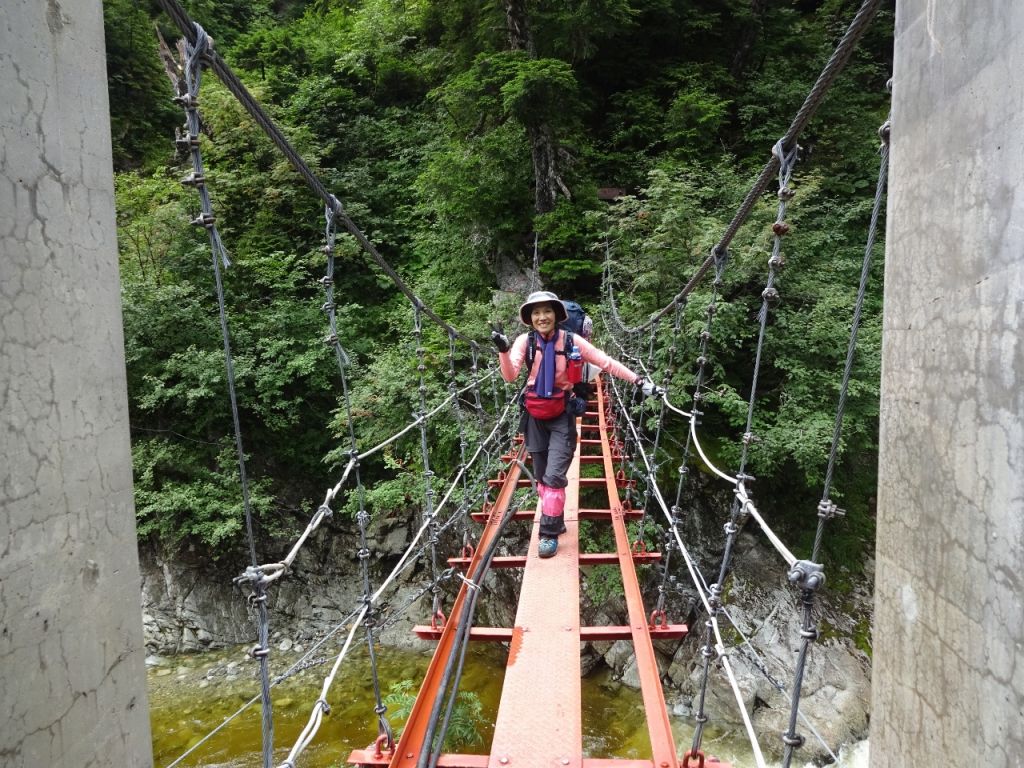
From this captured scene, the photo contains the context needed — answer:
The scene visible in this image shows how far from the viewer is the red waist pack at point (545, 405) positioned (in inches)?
93.8

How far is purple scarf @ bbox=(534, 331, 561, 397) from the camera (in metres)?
2.33

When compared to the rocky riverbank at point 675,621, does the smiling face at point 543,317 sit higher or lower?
higher

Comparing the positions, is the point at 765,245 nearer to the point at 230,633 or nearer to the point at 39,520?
the point at 39,520

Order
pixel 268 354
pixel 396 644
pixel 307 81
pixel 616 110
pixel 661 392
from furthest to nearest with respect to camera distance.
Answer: pixel 307 81, pixel 616 110, pixel 268 354, pixel 396 644, pixel 661 392

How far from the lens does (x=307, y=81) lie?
29.3 feet

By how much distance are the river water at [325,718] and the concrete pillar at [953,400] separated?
3.59 meters

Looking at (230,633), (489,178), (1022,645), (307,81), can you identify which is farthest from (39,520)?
(307,81)

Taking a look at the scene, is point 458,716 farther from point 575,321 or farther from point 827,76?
point 827,76

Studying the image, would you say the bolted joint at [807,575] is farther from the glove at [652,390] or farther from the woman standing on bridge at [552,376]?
the woman standing on bridge at [552,376]

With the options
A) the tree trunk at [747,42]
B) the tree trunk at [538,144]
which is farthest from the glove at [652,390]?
the tree trunk at [747,42]

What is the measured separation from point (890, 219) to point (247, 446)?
21.3 ft

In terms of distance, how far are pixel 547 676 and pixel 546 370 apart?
112 cm

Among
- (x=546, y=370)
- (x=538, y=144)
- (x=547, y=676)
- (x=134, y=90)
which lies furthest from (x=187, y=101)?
(x=134, y=90)

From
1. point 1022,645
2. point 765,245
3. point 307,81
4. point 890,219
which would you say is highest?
point 307,81
